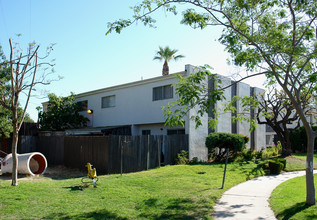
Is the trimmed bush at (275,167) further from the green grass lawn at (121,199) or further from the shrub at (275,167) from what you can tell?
the green grass lawn at (121,199)

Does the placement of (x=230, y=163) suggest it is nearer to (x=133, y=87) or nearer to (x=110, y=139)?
(x=110, y=139)

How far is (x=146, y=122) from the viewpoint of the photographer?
2066 cm

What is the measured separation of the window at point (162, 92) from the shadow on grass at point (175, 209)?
1125 centimetres

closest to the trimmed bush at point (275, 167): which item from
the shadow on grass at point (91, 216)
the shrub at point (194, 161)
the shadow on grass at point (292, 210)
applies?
the shrub at point (194, 161)

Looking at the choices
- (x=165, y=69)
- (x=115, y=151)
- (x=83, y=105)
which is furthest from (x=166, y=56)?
(x=115, y=151)

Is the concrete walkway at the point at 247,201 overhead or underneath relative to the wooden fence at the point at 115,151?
underneath

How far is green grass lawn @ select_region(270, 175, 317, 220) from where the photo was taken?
7211 millimetres

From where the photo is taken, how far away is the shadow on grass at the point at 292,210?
7.28 meters

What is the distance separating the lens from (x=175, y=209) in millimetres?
7785

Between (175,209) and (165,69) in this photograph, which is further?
(165,69)

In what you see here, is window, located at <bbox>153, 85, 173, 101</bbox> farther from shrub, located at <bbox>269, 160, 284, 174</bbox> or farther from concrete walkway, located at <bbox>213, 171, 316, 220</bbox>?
concrete walkway, located at <bbox>213, 171, 316, 220</bbox>

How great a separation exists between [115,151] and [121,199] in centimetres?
554

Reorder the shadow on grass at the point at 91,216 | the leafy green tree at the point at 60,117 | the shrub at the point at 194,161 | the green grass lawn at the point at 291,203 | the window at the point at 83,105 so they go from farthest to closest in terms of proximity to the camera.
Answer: the window at the point at 83,105 → the leafy green tree at the point at 60,117 → the shrub at the point at 194,161 → the green grass lawn at the point at 291,203 → the shadow on grass at the point at 91,216

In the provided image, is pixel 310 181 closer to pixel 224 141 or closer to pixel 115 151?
pixel 115 151
